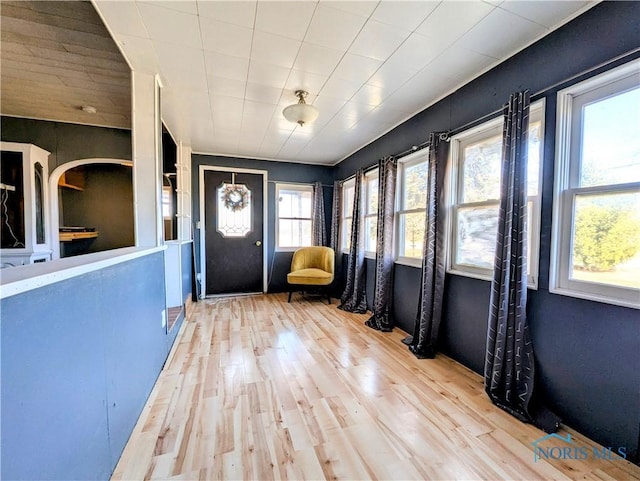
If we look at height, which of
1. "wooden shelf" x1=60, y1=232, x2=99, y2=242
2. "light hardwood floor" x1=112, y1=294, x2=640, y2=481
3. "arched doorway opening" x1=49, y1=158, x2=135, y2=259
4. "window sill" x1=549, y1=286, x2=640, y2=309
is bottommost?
"light hardwood floor" x1=112, y1=294, x2=640, y2=481

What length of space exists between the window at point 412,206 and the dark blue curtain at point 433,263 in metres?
0.29

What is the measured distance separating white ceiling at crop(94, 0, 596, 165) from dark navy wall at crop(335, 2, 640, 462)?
125mm

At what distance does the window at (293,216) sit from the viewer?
15.9 feet

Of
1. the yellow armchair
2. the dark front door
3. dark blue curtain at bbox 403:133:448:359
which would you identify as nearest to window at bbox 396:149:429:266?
dark blue curtain at bbox 403:133:448:359

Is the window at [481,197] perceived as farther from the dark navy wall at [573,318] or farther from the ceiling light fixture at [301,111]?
the ceiling light fixture at [301,111]

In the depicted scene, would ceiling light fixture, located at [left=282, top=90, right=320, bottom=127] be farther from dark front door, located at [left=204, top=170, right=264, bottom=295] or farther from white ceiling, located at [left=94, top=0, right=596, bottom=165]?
dark front door, located at [left=204, top=170, right=264, bottom=295]

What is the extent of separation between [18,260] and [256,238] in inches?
111

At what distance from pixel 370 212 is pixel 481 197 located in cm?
181

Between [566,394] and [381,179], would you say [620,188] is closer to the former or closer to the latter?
[566,394]

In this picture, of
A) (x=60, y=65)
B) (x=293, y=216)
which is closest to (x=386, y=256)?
(x=293, y=216)

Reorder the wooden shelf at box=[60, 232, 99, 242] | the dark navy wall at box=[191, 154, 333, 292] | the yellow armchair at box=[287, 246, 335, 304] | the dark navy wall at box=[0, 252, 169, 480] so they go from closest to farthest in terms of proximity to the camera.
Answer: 1. the dark navy wall at box=[0, 252, 169, 480]
2. the wooden shelf at box=[60, 232, 99, 242]
3. the yellow armchair at box=[287, 246, 335, 304]
4. the dark navy wall at box=[191, 154, 333, 292]

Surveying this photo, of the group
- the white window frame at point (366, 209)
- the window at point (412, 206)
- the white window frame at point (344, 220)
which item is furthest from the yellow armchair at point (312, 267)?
the window at point (412, 206)

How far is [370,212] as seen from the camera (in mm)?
3852

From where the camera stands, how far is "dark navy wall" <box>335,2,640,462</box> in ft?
4.32
